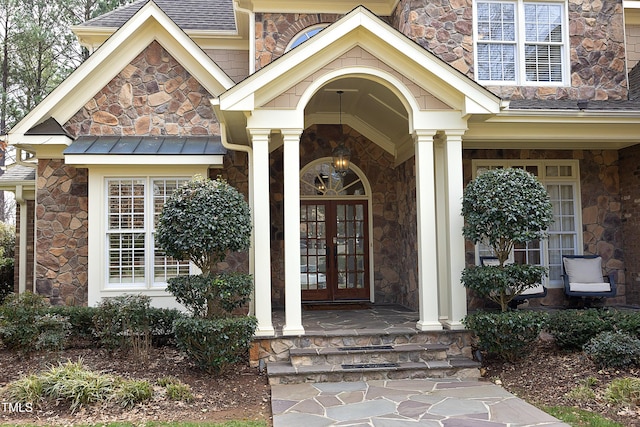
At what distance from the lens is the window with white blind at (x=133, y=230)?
28.1 feet

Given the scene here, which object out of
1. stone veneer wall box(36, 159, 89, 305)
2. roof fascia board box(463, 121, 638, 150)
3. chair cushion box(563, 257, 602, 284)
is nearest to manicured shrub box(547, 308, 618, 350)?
chair cushion box(563, 257, 602, 284)

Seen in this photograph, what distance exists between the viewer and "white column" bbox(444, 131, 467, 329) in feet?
23.3

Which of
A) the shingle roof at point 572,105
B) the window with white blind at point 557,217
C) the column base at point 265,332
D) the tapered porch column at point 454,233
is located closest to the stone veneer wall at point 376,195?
the window with white blind at point 557,217

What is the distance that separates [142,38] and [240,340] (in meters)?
5.67

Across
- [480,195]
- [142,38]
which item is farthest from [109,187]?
[480,195]

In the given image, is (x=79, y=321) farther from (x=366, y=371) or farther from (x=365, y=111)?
(x=365, y=111)

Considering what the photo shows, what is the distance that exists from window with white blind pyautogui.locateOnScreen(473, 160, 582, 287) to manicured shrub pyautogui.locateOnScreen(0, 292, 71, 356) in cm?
755

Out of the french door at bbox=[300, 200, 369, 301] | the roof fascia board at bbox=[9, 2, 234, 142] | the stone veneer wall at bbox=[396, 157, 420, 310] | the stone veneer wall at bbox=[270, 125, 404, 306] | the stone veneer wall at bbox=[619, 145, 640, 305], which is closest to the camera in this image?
the roof fascia board at bbox=[9, 2, 234, 142]

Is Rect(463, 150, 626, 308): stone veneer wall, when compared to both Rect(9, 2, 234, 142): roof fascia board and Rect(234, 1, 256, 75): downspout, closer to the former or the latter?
Rect(234, 1, 256, 75): downspout

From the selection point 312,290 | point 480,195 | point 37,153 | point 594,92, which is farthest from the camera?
point 312,290

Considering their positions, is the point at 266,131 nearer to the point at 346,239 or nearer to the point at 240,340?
the point at 240,340

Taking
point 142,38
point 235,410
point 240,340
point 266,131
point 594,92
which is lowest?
A: point 235,410

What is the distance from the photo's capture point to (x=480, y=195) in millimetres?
6711

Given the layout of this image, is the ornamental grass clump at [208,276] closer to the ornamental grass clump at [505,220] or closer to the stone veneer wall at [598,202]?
the ornamental grass clump at [505,220]
